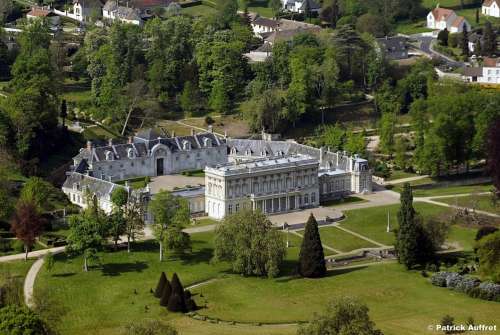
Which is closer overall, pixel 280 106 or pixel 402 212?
pixel 402 212

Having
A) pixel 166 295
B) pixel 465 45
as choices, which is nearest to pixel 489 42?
pixel 465 45

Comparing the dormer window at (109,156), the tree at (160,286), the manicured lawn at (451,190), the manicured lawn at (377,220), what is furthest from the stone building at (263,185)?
the tree at (160,286)

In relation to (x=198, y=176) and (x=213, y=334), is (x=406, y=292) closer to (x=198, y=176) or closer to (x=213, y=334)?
(x=213, y=334)

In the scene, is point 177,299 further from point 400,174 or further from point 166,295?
point 400,174

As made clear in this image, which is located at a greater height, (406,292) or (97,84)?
(97,84)

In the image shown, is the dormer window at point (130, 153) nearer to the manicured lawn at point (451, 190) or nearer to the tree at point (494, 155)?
the manicured lawn at point (451, 190)

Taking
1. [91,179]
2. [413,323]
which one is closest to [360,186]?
[91,179]

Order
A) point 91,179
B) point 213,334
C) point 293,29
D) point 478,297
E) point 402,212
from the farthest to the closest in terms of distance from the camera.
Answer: point 293,29
point 91,179
point 402,212
point 478,297
point 213,334
